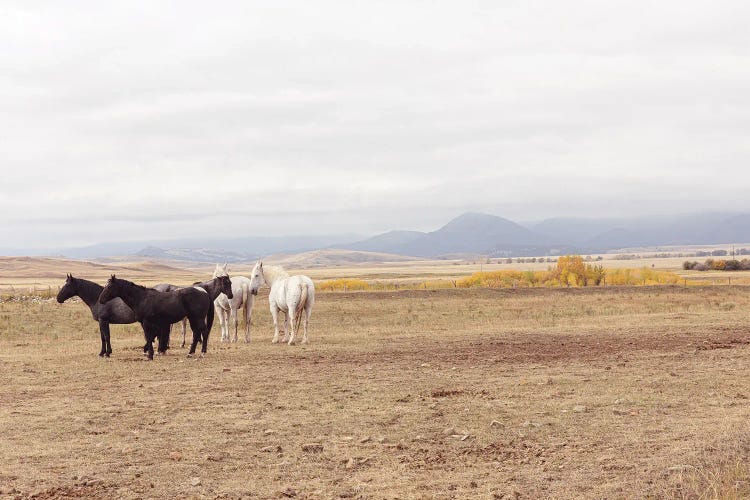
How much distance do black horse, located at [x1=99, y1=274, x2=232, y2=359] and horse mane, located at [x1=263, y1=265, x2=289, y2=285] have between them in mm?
4801

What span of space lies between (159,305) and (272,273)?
6.05 meters

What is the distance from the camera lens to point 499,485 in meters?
8.22

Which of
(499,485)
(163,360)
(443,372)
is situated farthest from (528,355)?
(499,485)

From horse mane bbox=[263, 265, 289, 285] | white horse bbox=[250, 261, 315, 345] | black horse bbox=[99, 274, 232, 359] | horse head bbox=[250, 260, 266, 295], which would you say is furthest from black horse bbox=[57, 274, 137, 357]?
horse mane bbox=[263, 265, 289, 285]

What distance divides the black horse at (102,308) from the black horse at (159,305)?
59 centimetres

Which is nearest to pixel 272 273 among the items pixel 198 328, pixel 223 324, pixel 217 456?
pixel 223 324

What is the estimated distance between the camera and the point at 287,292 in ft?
77.9

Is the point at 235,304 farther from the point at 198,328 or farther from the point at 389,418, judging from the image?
A: the point at 389,418

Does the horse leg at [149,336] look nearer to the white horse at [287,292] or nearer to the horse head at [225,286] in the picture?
the horse head at [225,286]

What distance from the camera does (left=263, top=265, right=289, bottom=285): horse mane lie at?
82.7ft

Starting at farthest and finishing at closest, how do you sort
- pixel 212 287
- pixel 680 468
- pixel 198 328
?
pixel 212 287, pixel 198 328, pixel 680 468

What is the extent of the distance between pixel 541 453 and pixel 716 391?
5.54 metres

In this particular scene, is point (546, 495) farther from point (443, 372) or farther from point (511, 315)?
point (511, 315)

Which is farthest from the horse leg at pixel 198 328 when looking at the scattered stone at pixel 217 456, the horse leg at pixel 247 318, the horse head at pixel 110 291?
the scattered stone at pixel 217 456
